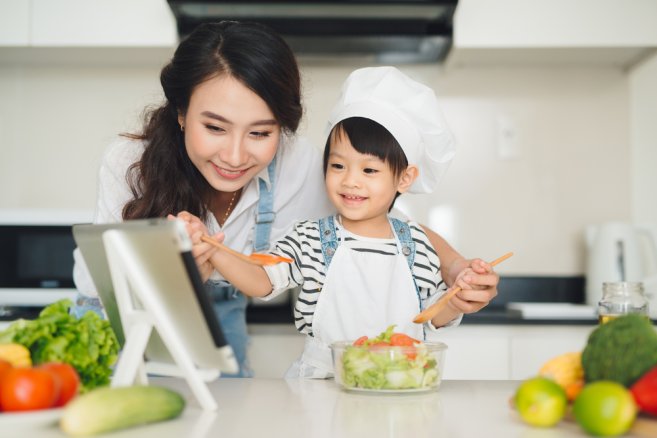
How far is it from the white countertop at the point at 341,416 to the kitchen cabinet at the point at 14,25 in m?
1.70

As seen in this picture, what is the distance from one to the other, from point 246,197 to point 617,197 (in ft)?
5.30

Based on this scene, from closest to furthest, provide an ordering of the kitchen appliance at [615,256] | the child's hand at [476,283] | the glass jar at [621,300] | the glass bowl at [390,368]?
1. the glass bowl at [390,368]
2. the glass jar at [621,300]
3. the child's hand at [476,283]
4. the kitchen appliance at [615,256]

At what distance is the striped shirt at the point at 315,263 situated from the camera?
1.55 metres

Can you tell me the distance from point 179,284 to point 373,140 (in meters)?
0.71

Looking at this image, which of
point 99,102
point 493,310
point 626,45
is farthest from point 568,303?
point 99,102

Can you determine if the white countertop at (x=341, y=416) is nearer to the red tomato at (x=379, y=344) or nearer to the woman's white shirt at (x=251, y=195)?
the red tomato at (x=379, y=344)

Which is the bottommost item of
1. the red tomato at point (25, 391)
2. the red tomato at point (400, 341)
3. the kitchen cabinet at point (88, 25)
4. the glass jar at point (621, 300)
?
the red tomato at point (25, 391)

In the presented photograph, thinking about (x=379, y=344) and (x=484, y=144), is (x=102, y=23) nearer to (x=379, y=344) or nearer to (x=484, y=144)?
(x=484, y=144)

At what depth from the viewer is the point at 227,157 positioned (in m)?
1.51

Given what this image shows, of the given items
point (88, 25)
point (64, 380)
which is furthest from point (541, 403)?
point (88, 25)

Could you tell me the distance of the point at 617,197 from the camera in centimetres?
277

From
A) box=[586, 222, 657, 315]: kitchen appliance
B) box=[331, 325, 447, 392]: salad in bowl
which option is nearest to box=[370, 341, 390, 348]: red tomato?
box=[331, 325, 447, 392]: salad in bowl

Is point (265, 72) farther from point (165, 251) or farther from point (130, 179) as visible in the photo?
point (165, 251)

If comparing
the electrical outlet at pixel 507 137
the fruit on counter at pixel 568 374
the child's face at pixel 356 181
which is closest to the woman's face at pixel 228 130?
the child's face at pixel 356 181
